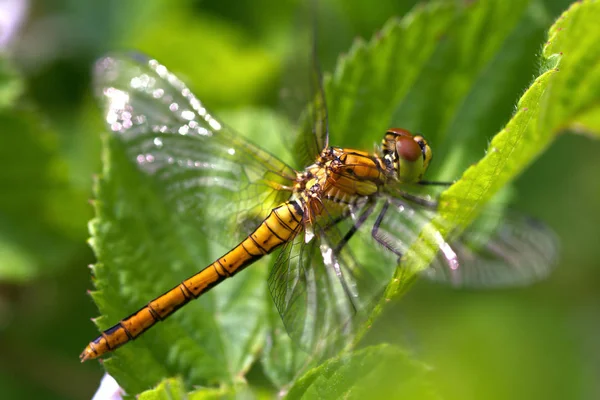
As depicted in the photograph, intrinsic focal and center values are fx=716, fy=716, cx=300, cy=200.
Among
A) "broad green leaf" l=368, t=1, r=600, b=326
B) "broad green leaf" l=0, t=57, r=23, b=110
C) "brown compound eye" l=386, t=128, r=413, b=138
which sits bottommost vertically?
"broad green leaf" l=368, t=1, r=600, b=326

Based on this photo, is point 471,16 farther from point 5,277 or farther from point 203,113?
point 5,277

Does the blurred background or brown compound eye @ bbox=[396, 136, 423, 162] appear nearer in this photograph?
brown compound eye @ bbox=[396, 136, 423, 162]

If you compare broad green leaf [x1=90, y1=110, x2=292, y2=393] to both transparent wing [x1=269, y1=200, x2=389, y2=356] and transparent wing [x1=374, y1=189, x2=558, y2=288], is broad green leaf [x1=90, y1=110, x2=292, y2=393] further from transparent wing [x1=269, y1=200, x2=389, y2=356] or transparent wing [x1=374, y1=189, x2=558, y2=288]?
transparent wing [x1=374, y1=189, x2=558, y2=288]

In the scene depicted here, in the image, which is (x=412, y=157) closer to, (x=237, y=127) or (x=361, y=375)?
(x=361, y=375)

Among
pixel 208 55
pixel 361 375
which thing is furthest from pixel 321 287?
pixel 208 55

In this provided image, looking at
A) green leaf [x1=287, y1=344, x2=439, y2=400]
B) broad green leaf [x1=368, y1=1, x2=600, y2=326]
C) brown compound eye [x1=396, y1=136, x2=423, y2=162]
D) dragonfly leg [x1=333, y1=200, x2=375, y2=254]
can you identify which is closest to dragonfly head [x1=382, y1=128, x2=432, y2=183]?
brown compound eye [x1=396, y1=136, x2=423, y2=162]

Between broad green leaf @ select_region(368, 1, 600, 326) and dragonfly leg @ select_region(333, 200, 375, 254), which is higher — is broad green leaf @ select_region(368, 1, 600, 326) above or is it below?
below
